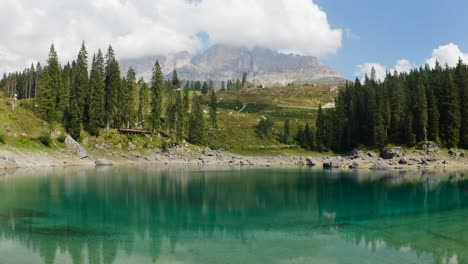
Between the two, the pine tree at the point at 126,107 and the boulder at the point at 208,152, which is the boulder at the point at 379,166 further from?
the pine tree at the point at 126,107

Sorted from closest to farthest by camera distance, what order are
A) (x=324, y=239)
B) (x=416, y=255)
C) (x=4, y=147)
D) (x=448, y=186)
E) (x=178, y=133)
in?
1. (x=416, y=255)
2. (x=324, y=239)
3. (x=448, y=186)
4. (x=4, y=147)
5. (x=178, y=133)

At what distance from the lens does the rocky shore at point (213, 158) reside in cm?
8112

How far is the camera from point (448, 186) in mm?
57281

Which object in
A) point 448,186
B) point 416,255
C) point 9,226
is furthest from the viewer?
point 448,186

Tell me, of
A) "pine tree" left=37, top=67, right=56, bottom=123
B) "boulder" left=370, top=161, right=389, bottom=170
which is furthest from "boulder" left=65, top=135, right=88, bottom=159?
"boulder" left=370, top=161, right=389, bottom=170

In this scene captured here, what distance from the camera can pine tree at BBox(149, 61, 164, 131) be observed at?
377ft

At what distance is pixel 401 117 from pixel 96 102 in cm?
9130

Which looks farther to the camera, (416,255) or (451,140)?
(451,140)

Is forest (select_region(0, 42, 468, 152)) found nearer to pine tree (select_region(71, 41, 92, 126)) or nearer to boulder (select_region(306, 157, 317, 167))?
pine tree (select_region(71, 41, 92, 126))

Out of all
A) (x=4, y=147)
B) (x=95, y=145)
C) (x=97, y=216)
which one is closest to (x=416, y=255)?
(x=97, y=216)

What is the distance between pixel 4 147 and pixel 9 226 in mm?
57891

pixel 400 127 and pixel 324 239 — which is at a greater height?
pixel 400 127

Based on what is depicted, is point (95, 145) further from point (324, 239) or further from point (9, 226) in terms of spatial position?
point (324, 239)

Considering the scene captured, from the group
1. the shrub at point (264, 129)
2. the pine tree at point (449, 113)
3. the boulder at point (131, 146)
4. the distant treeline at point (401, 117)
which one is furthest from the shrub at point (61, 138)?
the pine tree at point (449, 113)
